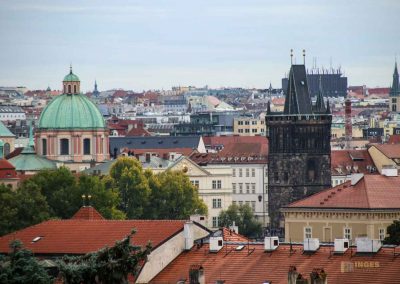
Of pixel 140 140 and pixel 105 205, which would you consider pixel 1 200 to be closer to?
pixel 105 205

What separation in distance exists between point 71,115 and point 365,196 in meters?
67.2

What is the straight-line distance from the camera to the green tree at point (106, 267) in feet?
178

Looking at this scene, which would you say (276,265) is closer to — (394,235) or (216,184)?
(394,235)

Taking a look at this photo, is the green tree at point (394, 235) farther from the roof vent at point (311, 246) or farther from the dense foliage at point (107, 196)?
the dense foliage at point (107, 196)

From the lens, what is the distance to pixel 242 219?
142750 millimetres

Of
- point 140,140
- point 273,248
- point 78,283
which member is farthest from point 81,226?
point 140,140

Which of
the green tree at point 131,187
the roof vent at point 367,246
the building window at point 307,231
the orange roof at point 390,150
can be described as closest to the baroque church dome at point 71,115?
the orange roof at point 390,150

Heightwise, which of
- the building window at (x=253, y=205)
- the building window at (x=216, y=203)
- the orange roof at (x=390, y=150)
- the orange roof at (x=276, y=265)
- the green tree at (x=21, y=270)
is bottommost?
the building window at (x=253, y=205)

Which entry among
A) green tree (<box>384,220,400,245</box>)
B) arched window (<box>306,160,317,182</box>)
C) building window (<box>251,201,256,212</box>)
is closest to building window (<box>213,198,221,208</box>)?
arched window (<box>306,160,317,182</box>)

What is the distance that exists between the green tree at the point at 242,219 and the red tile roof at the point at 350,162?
35.5 feet

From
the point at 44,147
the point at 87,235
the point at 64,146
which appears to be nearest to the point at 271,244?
the point at 87,235

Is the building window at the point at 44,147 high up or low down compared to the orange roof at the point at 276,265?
up

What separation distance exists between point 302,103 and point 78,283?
96.7 metres

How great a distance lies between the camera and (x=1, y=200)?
112688mm
